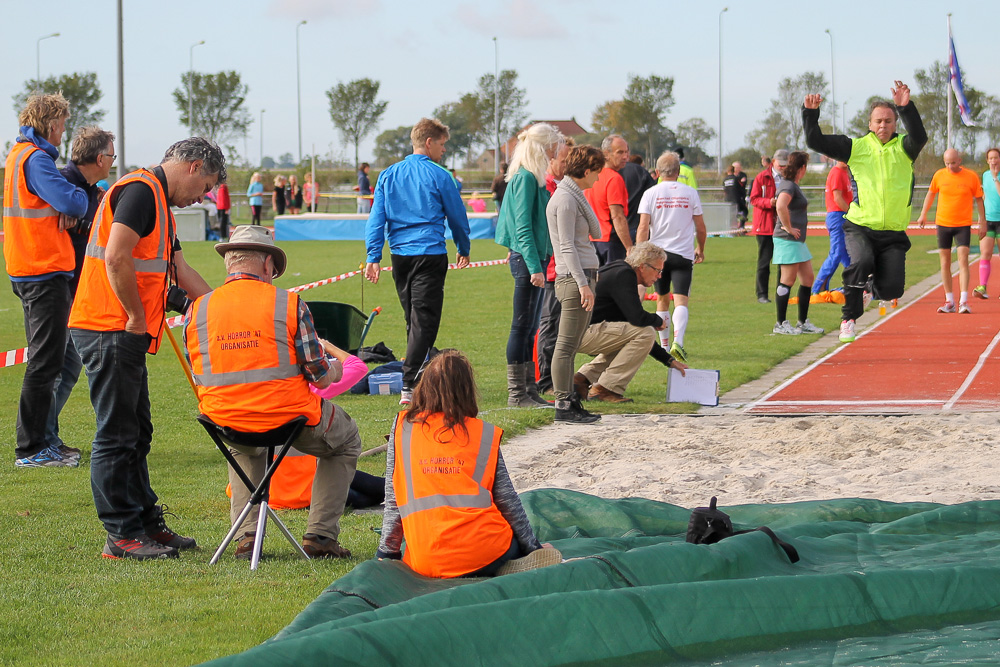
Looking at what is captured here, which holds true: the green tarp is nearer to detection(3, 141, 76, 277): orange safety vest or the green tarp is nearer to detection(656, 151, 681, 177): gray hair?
detection(3, 141, 76, 277): orange safety vest

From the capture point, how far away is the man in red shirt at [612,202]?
1181cm

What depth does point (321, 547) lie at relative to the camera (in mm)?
5094

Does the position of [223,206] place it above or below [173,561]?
above

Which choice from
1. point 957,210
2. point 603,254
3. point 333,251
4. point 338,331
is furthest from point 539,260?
point 333,251

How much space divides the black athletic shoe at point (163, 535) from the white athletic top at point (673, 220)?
7.54 m

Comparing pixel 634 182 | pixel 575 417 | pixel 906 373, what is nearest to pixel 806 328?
pixel 634 182

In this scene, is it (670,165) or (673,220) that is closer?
(673,220)

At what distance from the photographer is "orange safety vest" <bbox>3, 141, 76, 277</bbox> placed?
22.8 ft

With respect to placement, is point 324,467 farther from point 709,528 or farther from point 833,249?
point 833,249

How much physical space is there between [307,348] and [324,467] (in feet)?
2.22

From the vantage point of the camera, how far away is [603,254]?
11828 millimetres

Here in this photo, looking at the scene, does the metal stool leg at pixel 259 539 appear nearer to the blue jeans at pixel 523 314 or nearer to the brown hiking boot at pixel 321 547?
the brown hiking boot at pixel 321 547

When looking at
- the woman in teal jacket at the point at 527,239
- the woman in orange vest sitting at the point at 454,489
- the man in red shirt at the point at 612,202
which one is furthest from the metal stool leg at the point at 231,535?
the man in red shirt at the point at 612,202

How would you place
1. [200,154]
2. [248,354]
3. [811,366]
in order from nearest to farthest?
[248,354] → [200,154] → [811,366]
